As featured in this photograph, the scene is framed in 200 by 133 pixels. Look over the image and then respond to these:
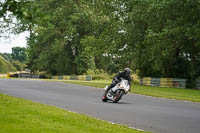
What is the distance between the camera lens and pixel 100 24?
212ft

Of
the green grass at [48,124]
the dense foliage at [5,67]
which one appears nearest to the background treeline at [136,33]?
the green grass at [48,124]

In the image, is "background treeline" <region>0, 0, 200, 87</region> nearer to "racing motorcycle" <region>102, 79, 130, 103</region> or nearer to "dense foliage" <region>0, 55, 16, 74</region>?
"racing motorcycle" <region>102, 79, 130, 103</region>

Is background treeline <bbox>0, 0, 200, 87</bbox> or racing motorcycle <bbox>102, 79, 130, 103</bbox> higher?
background treeline <bbox>0, 0, 200, 87</bbox>

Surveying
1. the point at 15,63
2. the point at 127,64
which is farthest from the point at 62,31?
the point at 15,63

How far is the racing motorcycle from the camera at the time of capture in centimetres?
Answer: 1857

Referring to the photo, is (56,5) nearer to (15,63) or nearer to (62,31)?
(62,31)

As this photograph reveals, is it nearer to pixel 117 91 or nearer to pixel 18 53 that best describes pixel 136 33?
pixel 117 91

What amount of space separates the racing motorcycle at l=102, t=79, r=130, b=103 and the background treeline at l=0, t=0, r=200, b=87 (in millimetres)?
5431

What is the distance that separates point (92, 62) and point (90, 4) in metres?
9.83

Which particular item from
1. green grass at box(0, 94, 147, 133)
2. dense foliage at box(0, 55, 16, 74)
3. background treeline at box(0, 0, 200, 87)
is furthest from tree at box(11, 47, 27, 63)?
green grass at box(0, 94, 147, 133)

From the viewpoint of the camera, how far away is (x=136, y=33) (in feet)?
149

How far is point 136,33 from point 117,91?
2680 centimetres

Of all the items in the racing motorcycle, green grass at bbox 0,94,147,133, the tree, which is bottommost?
green grass at bbox 0,94,147,133

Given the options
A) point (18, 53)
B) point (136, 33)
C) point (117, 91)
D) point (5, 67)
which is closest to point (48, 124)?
point (117, 91)
